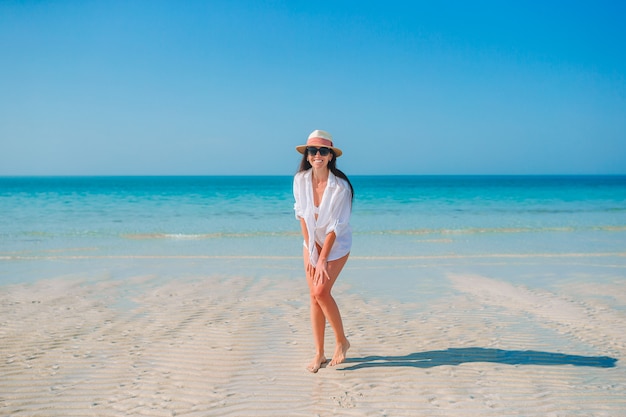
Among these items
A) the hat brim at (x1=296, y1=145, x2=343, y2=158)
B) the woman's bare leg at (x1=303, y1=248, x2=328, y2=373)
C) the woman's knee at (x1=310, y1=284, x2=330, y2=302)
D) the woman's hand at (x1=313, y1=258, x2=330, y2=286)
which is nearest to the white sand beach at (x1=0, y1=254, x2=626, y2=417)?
the woman's bare leg at (x1=303, y1=248, x2=328, y2=373)

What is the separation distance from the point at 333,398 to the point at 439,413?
30.4 inches

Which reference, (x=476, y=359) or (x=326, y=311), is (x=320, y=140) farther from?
(x=476, y=359)

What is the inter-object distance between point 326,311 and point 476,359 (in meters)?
1.50

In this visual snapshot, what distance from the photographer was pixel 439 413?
3.55m

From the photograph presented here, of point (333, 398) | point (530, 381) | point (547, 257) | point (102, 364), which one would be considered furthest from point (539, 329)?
point (547, 257)

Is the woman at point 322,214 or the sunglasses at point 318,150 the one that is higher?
the sunglasses at point 318,150

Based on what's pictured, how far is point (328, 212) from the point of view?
4145mm

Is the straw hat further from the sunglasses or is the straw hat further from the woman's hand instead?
the woman's hand

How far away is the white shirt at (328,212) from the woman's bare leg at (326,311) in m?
0.12

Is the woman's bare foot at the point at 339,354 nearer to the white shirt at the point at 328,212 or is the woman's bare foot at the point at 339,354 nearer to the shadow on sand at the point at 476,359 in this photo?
the shadow on sand at the point at 476,359

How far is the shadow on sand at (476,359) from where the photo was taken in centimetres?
451

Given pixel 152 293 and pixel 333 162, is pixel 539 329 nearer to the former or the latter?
pixel 333 162

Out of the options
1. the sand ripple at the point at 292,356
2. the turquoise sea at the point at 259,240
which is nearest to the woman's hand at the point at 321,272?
the sand ripple at the point at 292,356

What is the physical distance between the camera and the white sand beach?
3.71 m
